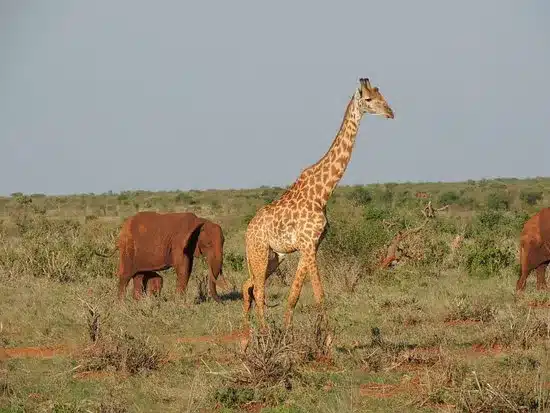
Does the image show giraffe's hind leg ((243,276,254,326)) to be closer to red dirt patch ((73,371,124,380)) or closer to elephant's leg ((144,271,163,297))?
red dirt patch ((73,371,124,380))

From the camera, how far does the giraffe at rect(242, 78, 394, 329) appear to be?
36.6 ft

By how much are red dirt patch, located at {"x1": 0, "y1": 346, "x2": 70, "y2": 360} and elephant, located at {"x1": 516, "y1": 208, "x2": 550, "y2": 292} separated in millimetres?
8759

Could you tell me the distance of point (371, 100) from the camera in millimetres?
11156

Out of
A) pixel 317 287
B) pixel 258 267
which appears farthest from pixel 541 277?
pixel 317 287

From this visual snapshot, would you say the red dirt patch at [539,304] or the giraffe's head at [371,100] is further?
the red dirt patch at [539,304]

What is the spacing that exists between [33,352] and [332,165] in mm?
4679

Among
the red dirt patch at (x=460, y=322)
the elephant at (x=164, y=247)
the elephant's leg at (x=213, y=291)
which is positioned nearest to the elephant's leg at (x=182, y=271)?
the elephant at (x=164, y=247)

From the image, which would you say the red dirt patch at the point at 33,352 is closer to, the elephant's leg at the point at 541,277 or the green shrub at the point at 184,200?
the elephant's leg at the point at 541,277

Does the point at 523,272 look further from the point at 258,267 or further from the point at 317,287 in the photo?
the point at 317,287

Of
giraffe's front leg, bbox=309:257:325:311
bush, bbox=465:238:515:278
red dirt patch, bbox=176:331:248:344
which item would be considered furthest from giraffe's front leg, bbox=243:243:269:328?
bush, bbox=465:238:515:278

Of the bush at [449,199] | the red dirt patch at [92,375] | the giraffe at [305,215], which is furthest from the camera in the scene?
the bush at [449,199]

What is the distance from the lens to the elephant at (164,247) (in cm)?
1872

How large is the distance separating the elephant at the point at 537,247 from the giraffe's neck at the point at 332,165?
7.59 metres

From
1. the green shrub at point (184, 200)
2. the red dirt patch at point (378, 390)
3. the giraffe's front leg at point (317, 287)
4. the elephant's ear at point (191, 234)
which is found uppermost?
the green shrub at point (184, 200)
